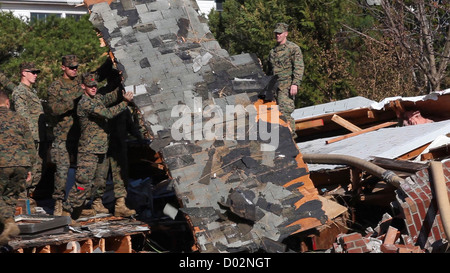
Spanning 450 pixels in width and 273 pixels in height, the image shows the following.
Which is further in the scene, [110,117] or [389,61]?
[389,61]

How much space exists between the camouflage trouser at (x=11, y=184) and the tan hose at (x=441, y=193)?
14.6 ft

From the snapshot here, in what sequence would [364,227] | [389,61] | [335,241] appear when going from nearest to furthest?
1. [335,241]
2. [364,227]
3. [389,61]

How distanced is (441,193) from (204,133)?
2.79m

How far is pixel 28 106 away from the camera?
1013cm

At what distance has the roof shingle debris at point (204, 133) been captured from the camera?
8250 millimetres

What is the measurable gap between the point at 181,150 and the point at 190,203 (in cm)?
68

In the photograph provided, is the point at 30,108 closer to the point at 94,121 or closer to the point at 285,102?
the point at 94,121

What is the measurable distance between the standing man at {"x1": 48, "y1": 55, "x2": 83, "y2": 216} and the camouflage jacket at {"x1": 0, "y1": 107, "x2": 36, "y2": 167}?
0.89 metres

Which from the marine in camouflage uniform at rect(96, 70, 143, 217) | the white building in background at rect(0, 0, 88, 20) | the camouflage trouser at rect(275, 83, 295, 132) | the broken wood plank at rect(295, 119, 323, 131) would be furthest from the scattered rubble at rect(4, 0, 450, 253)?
the white building in background at rect(0, 0, 88, 20)

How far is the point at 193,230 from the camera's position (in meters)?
8.16

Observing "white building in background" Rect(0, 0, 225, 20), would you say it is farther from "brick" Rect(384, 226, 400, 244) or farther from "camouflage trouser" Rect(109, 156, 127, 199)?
"brick" Rect(384, 226, 400, 244)

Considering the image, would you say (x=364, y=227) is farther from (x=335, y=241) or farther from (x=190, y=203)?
(x=190, y=203)

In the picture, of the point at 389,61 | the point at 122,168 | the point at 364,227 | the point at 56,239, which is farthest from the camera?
the point at 389,61

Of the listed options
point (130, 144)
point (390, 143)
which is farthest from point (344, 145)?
point (130, 144)
